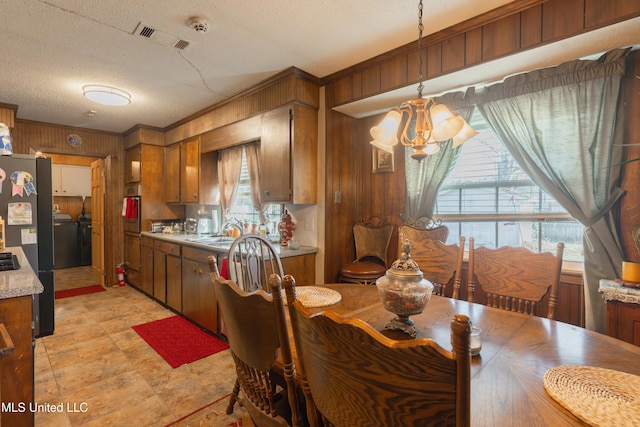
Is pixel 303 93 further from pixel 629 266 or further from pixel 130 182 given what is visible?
pixel 130 182

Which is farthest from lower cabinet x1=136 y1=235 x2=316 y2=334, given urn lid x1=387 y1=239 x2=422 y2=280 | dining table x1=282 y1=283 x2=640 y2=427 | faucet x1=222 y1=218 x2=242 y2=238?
urn lid x1=387 y1=239 x2=422 y2=280

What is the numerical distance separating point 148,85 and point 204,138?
92 cm

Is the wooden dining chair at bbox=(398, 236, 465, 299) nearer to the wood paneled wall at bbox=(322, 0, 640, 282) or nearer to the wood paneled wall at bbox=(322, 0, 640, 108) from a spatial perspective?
the wood paneled wall at bbox=(322, 0, 640, 282)

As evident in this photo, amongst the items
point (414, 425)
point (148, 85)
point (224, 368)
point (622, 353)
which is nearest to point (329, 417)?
point (414, 425)

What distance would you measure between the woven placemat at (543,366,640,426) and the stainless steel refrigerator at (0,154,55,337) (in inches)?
147

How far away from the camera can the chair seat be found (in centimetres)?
266

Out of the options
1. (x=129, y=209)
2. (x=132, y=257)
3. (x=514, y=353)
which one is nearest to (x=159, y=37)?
(x=514, y=353)

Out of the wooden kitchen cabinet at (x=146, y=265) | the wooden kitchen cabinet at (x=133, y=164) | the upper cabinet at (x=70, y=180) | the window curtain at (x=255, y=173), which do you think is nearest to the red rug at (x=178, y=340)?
the wooden kitchen cabinet at (x=146, y=265)

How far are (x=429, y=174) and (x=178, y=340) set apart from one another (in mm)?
2786

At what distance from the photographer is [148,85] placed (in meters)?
3.05

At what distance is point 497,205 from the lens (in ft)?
7.99

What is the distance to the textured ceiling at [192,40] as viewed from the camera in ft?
6.14

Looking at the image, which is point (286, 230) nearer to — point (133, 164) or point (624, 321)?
point (624, 321)

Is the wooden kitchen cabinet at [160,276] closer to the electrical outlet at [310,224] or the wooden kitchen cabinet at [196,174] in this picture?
the wooden kitchen cabinet at [196,174]
